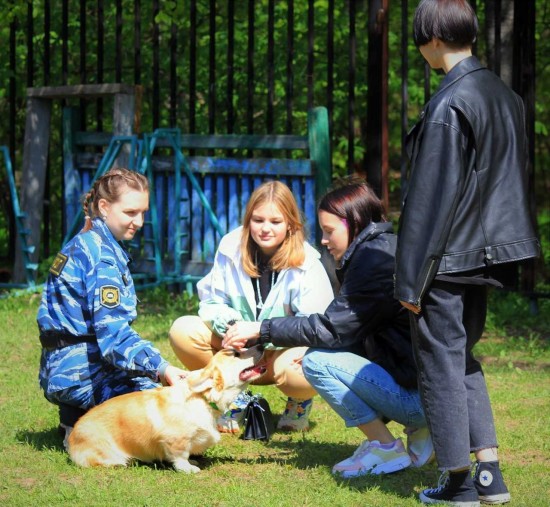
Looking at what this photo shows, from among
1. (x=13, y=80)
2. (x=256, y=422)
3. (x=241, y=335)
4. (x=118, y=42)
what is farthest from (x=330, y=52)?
(x=241, y=335)

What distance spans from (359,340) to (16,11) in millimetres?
6020

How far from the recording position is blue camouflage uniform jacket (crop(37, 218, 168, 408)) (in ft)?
15.1

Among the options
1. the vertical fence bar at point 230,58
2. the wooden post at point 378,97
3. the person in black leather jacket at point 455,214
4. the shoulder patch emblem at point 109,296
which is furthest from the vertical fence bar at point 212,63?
the person in black leather jacket at point 455,214

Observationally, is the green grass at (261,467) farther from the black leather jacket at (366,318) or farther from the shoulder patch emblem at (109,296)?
the shoulder patch emblem at (109,296)

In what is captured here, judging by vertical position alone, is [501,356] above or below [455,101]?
below

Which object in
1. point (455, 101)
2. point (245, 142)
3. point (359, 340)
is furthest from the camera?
point (245, 142)

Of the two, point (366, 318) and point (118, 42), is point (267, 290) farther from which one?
point (118, 42)

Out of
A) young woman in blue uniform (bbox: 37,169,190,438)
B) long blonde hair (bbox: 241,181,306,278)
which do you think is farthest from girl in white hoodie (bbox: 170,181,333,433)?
young woman in blue uniform (bbox: 37,169,190,438)

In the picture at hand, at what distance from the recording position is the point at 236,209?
8.82 meters

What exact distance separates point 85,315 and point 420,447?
163cm

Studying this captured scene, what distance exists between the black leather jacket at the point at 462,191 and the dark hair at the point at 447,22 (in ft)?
0.31

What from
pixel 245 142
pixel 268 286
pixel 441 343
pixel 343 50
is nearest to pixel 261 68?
pixel 343 50

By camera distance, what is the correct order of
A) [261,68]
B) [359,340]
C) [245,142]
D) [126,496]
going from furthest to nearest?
1. [261,68]
2. [245,142]
3. [359,340]
4. [126,496]

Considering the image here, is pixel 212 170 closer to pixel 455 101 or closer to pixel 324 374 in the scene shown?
pixel 324 374
